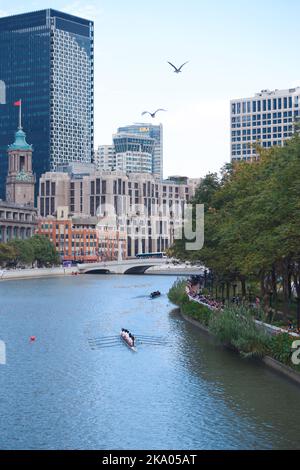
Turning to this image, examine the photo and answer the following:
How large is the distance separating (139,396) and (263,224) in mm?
22289

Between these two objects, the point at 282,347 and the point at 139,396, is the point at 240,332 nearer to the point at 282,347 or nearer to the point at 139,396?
the point at 282,347

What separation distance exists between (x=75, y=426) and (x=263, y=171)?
1536 inches

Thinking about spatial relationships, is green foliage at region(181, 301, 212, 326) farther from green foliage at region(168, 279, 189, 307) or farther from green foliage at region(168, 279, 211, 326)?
green foliage at region(168, 279, 189, 307)

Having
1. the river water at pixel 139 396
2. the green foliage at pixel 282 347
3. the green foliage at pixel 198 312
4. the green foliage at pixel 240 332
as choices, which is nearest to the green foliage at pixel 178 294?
the green foliage at pixel 198 312

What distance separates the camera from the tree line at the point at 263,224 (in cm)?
6269

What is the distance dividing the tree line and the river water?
9.06m

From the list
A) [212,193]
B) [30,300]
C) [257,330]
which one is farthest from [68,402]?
[30,300]

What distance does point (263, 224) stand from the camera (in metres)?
70.2

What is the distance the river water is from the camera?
45469mm

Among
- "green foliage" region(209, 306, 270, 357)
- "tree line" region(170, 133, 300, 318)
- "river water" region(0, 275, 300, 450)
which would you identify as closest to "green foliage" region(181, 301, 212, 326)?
"river water" region(0, 275, 300, 450)
